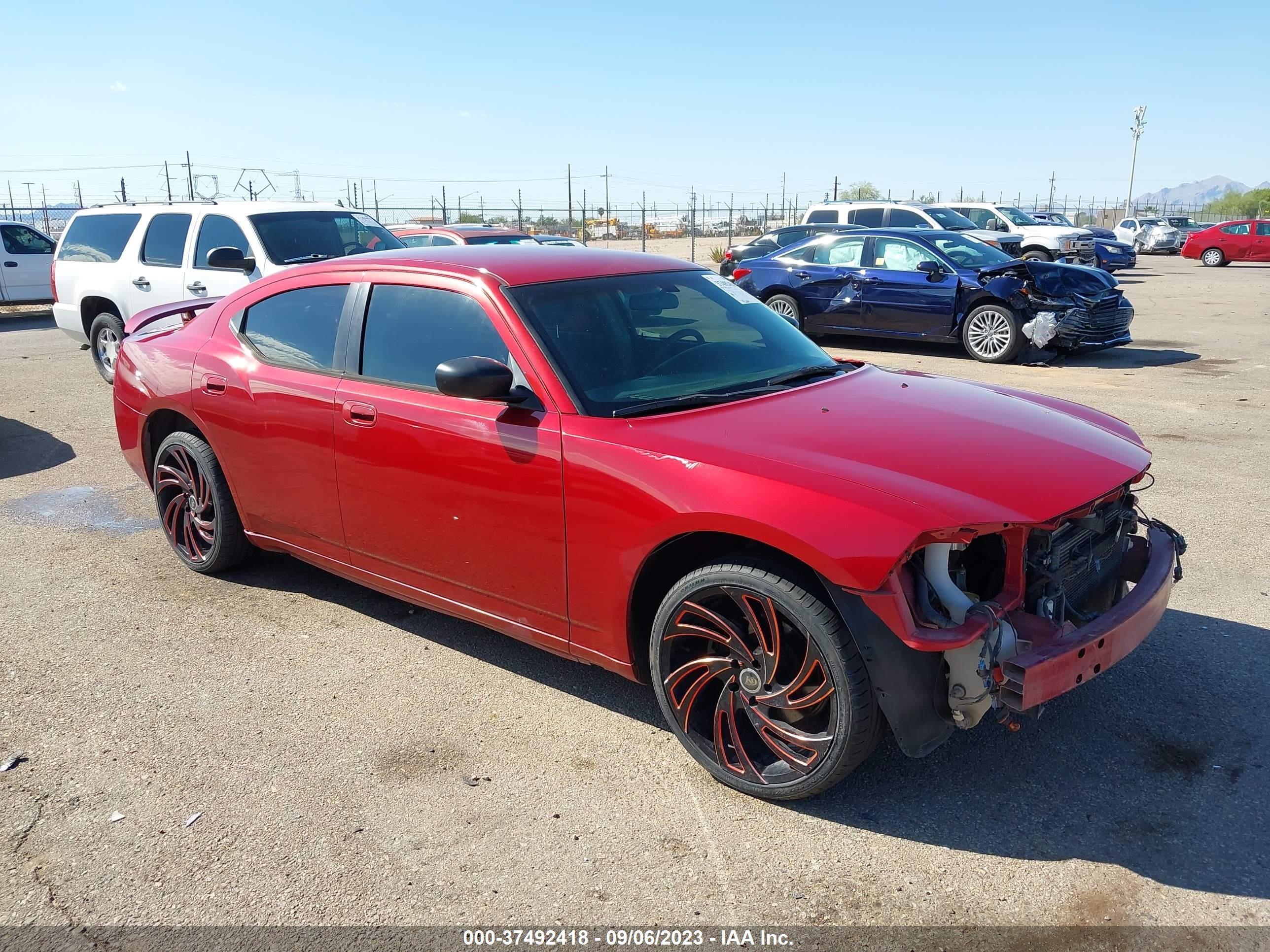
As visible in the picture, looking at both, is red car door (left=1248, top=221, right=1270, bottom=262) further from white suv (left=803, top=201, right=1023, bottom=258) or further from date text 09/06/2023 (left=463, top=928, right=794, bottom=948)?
date text 09/06/2023 (left=463, top=928, right=794, bottom=948)

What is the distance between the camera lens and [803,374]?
4.09 m

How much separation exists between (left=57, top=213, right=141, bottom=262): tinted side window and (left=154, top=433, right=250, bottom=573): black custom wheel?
6.65m

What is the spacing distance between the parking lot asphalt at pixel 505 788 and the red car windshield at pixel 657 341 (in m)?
1.08

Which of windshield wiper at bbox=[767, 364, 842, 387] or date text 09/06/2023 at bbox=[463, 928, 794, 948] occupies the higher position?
windshield wiper at bbox=[767, 364, 842, 387]

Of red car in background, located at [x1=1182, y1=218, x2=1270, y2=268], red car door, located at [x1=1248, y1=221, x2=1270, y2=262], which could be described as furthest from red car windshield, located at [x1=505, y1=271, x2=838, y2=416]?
red car door, located at [x1=1248, y1=221, x2=1270, y2=262]

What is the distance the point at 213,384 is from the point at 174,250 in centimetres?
646

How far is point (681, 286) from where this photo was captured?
14.2 feet

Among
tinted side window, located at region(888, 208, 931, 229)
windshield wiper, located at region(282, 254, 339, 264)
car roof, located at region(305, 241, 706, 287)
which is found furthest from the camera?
tinted side window, located at region(888, 208, 931, 229)

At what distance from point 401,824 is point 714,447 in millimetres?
1535

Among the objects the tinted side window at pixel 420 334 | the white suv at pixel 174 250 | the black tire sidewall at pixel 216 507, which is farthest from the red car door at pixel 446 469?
the white suv at pixel 174 250

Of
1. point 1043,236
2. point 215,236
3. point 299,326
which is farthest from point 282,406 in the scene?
point 1043,236

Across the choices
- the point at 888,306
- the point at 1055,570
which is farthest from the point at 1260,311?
the point at 1055,570

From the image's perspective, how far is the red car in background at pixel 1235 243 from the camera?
1289 inches

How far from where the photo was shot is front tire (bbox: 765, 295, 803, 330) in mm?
13516
